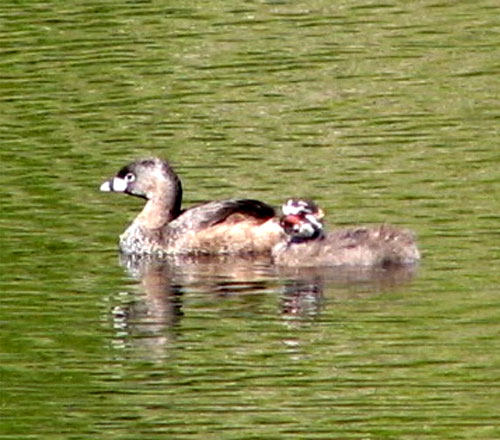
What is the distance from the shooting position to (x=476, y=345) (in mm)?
15812

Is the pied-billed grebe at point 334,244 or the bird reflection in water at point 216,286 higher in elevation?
the pied-billed grebe at point 334,244

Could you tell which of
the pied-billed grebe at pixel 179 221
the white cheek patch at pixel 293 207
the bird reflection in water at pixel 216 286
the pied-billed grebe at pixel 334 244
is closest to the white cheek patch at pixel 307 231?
the pied-billed grebe at pixel 334 244

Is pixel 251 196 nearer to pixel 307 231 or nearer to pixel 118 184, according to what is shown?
pixel 118 184

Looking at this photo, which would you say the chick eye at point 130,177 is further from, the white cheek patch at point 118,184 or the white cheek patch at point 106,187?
the white cheek patch at point 106,187

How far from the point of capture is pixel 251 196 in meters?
20.7

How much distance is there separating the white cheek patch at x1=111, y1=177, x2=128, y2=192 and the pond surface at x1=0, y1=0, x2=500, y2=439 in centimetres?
30

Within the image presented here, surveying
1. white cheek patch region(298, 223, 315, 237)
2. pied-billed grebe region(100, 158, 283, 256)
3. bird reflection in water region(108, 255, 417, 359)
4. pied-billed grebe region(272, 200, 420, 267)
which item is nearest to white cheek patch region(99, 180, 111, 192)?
pied-billed grebe region(100, 158, 283, 256)

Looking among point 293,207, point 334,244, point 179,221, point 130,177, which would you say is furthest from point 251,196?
point 334,244

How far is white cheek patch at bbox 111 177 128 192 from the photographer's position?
2066 cm

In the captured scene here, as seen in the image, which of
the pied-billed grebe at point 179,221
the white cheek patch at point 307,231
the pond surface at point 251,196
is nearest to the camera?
the pond surface at point 251,196

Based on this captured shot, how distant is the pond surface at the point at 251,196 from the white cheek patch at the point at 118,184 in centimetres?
30

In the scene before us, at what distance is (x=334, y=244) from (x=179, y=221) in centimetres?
190

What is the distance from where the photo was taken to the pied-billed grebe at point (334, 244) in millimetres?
18438

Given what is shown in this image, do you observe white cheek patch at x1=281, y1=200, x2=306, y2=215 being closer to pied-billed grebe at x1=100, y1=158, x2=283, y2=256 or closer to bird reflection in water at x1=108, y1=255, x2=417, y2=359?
pied-billed grebe at x1=100, y1=158, x2=283, y2=256
